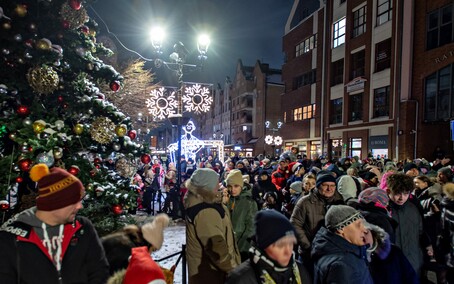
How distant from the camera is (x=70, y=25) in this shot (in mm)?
4973

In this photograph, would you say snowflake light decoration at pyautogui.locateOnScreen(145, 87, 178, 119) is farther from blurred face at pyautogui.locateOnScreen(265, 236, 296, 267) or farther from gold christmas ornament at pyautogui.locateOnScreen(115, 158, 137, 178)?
blurred face at pyautogui.locateOnScreen(265, 236, 296, 267)

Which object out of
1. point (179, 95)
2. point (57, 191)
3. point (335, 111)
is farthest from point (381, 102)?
point (57, 191)

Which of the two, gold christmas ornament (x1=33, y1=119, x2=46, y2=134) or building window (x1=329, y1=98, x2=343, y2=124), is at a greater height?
building window (x1=329, y1=98, x2=343, y2=124)

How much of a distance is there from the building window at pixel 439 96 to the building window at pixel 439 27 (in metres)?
1.83

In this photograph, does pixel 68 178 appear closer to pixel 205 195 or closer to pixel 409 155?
pixel 205 195

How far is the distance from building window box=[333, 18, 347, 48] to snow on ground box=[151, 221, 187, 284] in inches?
953

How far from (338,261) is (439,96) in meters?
21.3

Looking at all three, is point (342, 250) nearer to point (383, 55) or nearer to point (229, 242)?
point (229, 242)

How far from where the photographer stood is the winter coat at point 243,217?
161 inches

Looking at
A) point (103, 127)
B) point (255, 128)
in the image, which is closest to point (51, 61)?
point (103, 127)

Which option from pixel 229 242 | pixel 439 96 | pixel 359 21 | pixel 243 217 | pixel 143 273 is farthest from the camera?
pixel 359 21

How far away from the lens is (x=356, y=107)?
24.9 meters

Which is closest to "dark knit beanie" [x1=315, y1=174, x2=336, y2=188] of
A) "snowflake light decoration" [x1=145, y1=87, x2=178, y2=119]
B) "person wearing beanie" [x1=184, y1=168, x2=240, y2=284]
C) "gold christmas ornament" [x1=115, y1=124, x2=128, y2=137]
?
"person wearing beanie" [x1=184, y1=168, x2=240, y2=284]

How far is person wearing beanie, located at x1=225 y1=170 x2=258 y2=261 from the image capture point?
4.11 meters
